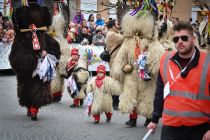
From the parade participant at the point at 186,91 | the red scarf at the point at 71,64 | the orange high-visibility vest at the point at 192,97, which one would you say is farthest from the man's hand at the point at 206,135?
the red scarf at the point at 71,64

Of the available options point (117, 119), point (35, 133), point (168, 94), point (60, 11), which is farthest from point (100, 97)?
point (168, 94)

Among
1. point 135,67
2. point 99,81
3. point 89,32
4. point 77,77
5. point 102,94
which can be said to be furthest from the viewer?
point 89,32

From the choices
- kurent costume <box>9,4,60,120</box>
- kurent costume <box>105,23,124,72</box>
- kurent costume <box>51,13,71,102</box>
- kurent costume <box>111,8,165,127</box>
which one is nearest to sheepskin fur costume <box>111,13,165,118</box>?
kurent costume <box>111,8,165,127</box>

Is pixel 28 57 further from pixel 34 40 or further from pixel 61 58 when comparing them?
pixel 61 58

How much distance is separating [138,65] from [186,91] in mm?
4085

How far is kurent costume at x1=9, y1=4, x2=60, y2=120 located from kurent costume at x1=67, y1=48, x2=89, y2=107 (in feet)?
4.68

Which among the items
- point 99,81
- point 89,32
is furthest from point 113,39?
point 89,32

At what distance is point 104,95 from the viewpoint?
9141mm

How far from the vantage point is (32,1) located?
9672mm

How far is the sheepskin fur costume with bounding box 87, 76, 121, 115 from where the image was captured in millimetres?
9055

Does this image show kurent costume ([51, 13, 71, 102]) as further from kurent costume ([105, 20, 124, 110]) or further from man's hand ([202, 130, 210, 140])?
man's hand ([202, 130, 210, 140])

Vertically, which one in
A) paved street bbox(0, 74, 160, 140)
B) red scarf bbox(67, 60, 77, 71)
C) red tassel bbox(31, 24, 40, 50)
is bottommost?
paved street bbox(0, 74, 160, 140)

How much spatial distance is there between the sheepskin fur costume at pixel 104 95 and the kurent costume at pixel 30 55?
0.88 metres

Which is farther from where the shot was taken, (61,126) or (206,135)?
(61,126)
